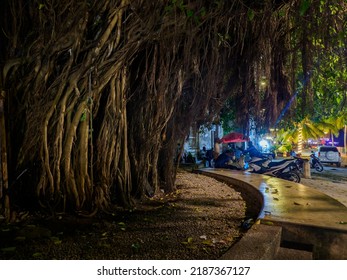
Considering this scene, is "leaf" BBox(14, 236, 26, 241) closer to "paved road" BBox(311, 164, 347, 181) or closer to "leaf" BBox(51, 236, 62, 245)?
"leaf" BBox(51, 236, 62, 245)

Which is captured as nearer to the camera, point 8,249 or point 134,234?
point 8,249

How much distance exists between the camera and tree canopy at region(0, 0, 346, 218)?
123 inches

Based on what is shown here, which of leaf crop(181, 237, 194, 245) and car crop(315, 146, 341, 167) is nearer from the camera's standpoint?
leaf crop(181, 237, 194, 245)

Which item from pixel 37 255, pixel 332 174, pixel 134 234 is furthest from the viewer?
pixel 332 174

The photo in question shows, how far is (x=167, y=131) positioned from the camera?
4.80 metres

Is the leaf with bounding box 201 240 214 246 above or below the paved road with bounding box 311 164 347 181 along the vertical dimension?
above

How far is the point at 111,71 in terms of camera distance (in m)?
3.28

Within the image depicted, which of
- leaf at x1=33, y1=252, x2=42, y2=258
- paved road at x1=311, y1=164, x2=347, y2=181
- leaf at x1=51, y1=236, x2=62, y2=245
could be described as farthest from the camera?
paved road at x1=311, y1=164, x2=347, y2=181

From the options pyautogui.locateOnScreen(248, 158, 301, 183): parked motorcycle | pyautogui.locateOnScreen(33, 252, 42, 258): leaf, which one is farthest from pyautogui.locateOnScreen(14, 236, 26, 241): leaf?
pyautogui.locateOnScreen(248, 158, 301, 183): parked motorcycle

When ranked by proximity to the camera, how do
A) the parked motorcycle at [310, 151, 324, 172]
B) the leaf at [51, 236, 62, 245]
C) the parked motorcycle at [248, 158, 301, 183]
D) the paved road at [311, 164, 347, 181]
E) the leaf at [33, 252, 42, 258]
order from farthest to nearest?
the parked motorcycle at [310, 151, 324, 172] → the paved road at [311, 164, 347, 181] → the parked motorcycle at [248, 158, 301, 183] → the leaf at [51, 236, 62, 245] → the leaf at [33, 252, 42, 258]

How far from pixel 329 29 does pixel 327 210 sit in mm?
2323

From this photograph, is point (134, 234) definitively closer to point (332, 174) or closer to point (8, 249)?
point (8, 249)

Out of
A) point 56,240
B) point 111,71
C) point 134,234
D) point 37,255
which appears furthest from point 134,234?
point 111,71

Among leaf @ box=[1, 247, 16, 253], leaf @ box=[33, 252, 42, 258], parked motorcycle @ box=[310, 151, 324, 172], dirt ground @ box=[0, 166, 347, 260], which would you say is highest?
leaf @ box=[1, 247, 16, 253]
